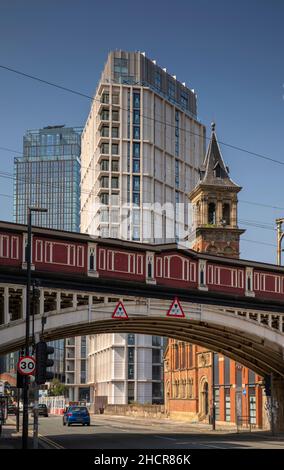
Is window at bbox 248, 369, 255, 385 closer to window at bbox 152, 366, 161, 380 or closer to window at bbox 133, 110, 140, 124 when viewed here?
window at bbox 152, 366, 161, 380

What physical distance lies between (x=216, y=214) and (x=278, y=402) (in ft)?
132

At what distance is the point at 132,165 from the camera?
456ft

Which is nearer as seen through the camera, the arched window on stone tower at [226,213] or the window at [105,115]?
the arched window on stone tower at [226,213]

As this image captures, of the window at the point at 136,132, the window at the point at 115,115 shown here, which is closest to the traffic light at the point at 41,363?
the window at the point at 115,115

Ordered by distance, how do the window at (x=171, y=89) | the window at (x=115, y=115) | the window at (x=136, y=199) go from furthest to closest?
the window at (x=171, y=89), the window at (x=136, y=199), the window at (x=115, y=115)

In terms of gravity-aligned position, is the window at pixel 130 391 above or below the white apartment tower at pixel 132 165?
below

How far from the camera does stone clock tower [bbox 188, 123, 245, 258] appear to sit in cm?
9144

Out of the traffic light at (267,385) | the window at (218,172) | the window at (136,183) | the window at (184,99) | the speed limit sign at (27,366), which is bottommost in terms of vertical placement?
the traffic light at (267,385)

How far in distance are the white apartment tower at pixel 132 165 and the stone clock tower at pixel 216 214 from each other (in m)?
42.3

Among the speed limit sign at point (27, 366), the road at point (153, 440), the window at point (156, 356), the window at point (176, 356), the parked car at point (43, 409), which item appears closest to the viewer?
the speed limit sign at point (27, 366)

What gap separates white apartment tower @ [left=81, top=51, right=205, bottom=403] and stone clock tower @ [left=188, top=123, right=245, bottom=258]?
42310 mm

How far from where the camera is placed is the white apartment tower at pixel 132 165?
136 metres

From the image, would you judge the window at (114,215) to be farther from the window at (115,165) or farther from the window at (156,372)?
the window at (156,372)
